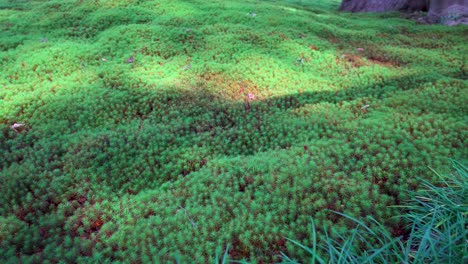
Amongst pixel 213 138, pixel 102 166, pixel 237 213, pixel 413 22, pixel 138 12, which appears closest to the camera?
pixel 237 213

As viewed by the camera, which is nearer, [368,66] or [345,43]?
[368,66]

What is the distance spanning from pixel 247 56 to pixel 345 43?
262 centimetres

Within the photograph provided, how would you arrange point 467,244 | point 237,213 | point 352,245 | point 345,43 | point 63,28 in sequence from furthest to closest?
1. point 63,28
2. point 345,43
3. point 237,213
4. point 352,245
5. point 467,244

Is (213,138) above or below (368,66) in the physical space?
below

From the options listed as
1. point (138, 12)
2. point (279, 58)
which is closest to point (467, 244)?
point (279, 58)

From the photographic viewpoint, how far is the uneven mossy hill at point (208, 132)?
296cm

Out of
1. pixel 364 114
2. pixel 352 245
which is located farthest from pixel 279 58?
pixel 352 245

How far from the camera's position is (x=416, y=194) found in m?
2.93

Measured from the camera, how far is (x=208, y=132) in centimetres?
443

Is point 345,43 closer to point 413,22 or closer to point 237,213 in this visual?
point 413,22

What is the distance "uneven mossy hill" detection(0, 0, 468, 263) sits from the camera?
9.70 feet

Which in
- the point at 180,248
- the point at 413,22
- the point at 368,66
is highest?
the point at 413,22

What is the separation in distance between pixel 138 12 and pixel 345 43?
5768mm

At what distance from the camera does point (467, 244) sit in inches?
84.7
